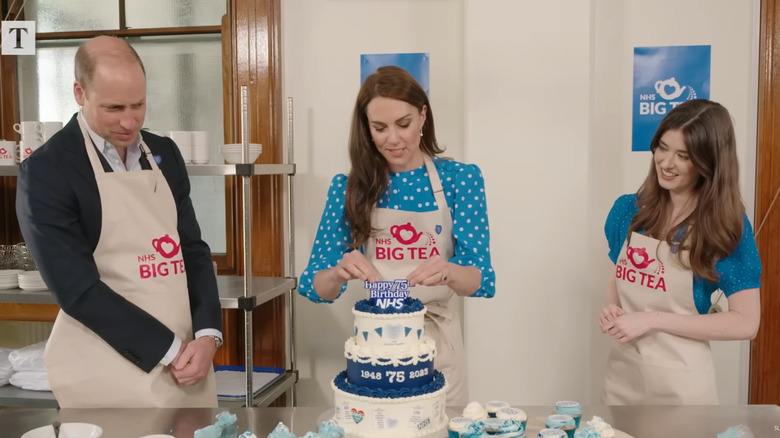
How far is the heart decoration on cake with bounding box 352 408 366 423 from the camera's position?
1444 millimetres

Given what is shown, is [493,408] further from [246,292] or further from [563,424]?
[246,292]

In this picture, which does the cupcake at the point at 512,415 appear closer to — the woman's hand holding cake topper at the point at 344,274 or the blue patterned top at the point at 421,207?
the woman's hand holding cake topper at the point at 344,274

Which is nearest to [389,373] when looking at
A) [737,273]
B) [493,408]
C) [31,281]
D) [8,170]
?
[493,408]

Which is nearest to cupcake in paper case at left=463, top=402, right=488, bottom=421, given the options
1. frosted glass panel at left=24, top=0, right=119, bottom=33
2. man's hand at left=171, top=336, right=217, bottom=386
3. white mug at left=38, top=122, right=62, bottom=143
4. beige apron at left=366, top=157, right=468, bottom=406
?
beige apron at left=366, top=157, right=468, bottom=406

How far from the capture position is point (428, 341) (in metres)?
1.54

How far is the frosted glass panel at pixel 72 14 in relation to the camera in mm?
3363

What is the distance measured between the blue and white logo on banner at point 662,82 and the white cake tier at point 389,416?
6.27 ft

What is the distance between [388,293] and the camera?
1.54 m

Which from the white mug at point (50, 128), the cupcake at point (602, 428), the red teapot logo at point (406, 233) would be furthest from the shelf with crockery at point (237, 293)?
the cupcake at point (602, 428)

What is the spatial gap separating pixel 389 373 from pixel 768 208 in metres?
2.11

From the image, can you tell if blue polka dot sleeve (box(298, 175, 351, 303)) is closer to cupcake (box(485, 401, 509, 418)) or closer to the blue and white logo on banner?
cupcake (box(485, 401, 509, 418))

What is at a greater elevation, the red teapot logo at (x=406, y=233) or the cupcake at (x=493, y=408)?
the red teapot logo at (x=406, y=233)

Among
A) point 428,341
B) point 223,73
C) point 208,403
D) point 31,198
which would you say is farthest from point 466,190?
point 223,73

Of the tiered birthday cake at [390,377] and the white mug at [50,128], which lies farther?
the white mug at [50,128]
